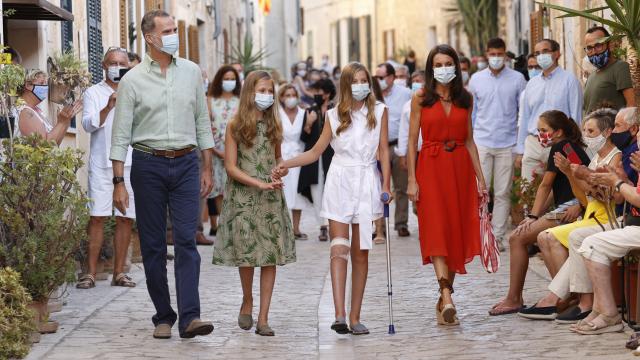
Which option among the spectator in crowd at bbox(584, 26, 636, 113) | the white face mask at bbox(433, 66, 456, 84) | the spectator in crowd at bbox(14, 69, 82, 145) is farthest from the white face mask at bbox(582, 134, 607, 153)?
the spectator in crowd at bbox(14, 69, 82, 145)

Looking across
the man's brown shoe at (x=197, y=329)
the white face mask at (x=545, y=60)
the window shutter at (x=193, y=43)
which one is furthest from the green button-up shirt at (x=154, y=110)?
the window shutter at (x=193, y=43)

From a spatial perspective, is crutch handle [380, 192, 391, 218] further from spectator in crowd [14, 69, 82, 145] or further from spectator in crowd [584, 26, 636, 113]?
spectator in crowd [584, 26, 636, 113]

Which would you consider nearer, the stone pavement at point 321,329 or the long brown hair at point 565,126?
the stone pavement at point 321,329

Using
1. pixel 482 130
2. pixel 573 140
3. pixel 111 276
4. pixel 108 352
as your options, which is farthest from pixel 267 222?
pixel 482 130

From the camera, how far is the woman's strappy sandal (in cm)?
961

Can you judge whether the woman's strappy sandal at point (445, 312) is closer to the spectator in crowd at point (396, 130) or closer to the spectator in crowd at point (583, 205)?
the spectator in crowd at point (583, 205)

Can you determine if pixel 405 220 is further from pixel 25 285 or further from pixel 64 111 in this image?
pixel 25 285

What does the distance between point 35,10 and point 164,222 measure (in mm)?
3686

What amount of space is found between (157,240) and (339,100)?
1538 millimetres

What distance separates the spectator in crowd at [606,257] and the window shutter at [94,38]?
8.37 m

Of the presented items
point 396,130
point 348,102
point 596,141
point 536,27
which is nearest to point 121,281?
point 348,102

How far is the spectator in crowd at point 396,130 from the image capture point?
1673cm

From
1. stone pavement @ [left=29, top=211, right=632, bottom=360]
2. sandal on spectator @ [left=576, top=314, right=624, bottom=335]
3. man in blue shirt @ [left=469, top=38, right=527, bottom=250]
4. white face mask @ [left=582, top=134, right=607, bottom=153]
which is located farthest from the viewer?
man in blue shirt @ [left=469, top=38, right=527, bottom=250]

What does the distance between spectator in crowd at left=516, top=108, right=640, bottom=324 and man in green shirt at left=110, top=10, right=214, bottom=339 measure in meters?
2.33
